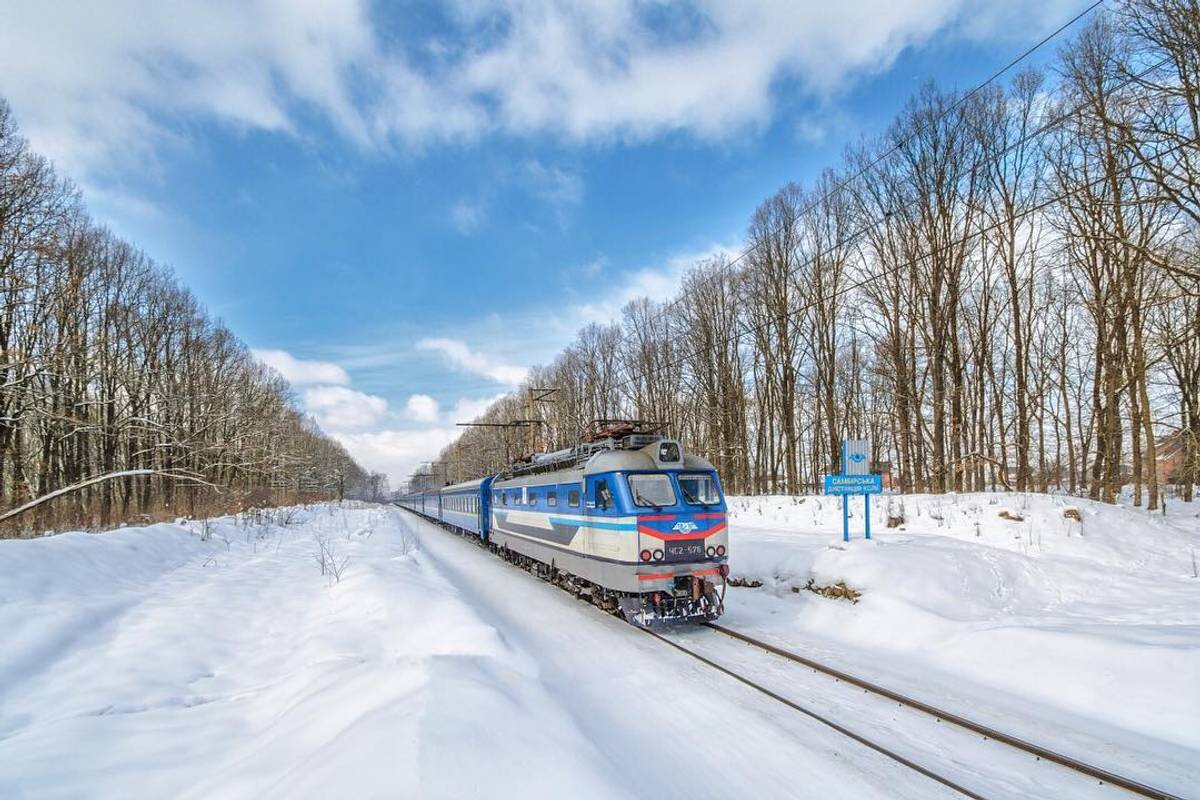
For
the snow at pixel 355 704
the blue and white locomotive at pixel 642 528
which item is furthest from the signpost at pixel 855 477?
the snow at pixel 355 704

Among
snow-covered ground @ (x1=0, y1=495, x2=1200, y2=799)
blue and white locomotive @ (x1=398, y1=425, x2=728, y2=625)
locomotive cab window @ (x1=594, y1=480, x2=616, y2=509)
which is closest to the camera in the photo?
snow-covered ground @ (x1=0, y1=495, x2=1200, y2=799)

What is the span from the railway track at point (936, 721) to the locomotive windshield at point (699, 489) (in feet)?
9.15

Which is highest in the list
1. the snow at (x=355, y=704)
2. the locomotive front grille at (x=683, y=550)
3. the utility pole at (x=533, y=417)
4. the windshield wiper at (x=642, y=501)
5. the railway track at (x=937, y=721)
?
the utility pole at (x=533, y=417)

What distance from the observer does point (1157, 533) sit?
40.8 feet

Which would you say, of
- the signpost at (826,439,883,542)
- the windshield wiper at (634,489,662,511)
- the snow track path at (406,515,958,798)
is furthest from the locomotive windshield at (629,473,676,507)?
the signpost at (826,439,883,542)

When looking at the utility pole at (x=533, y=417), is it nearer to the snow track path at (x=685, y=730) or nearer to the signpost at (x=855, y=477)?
the signpost at (x=855, y=477)

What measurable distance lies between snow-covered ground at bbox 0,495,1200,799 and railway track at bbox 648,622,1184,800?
17cm

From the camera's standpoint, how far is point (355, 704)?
15.4ft

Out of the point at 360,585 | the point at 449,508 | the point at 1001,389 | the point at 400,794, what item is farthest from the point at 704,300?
the point at 400,794

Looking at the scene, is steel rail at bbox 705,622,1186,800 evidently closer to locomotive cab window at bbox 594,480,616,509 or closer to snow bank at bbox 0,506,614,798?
locomotive cab window at bbox 594,480,616,509

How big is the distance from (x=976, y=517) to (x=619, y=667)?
36.5ft

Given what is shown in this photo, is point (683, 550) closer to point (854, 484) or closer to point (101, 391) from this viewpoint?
point (854, 484)

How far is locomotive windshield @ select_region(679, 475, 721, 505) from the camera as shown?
9820mm

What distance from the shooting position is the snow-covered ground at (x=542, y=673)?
3.91 metres
